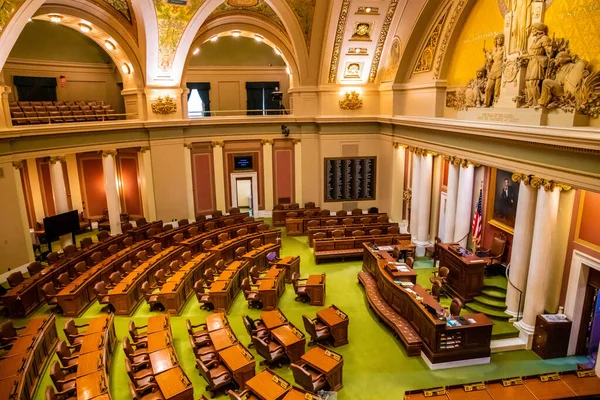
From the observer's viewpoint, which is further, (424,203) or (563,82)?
(424,203)

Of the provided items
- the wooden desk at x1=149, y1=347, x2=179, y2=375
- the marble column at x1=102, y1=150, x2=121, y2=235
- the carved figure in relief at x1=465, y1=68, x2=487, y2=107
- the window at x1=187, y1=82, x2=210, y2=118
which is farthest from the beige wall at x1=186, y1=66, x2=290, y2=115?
the wooden desk at x1=149, y1=347, x2=179, y2=375

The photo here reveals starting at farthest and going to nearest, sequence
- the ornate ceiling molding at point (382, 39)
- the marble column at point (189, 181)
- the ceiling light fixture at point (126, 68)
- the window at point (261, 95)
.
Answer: the window at point (261, 95), the marble column at point (189, 181), the ceiling light fixture at point (126, 68), the ornate ceiling molding at point (382, 39)

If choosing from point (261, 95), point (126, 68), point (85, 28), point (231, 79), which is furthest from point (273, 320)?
point (231, 79)

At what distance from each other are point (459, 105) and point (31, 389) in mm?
12792

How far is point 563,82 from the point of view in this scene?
8297 mm

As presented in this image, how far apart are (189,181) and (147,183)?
1831 mm

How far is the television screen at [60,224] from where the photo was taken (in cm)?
1431

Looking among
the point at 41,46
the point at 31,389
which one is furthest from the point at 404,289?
the point at 41,46

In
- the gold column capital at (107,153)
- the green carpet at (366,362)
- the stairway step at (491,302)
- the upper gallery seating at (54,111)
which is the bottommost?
the green carpet at (366,362)

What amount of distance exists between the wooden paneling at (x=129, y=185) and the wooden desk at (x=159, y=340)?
36.3 feet

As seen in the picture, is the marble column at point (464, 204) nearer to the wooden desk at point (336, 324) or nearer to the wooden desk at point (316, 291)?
the wooden desk at point (316, 291)

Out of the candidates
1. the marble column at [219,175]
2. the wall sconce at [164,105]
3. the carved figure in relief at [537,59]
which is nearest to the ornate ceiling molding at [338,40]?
the marble column at [219,175]

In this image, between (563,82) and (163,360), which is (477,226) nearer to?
(563,82)

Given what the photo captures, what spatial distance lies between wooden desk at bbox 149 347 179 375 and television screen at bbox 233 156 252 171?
12.3 metres
